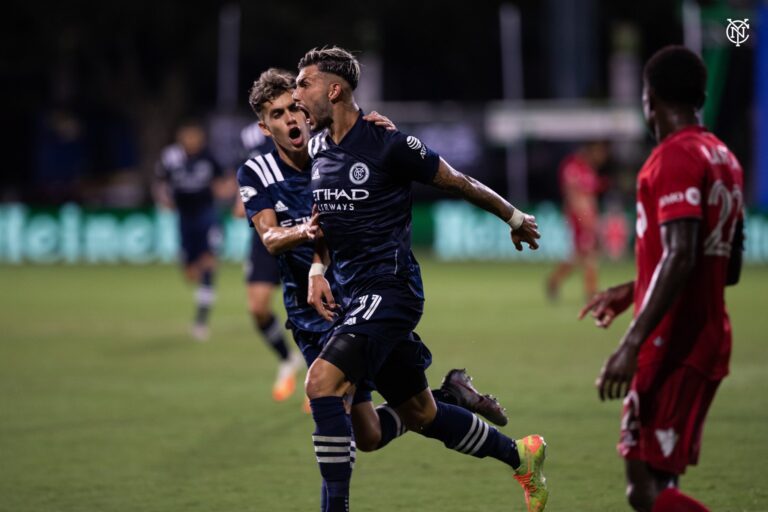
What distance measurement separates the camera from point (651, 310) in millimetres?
4648

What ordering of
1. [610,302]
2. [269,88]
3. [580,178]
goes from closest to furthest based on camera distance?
[610,302] → [269,88] → [580,178]

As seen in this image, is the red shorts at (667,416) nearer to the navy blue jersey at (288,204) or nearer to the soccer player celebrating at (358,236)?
the soccer player celebrating at (358,236)

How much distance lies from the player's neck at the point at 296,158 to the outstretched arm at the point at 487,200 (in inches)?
41.4

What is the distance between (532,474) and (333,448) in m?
1.18

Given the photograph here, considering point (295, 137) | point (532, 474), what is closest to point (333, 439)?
point (532, 474)

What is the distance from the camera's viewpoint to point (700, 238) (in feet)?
15.9

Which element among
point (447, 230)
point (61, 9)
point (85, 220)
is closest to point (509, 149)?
point (447, 230)

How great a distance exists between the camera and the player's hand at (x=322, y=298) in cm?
629

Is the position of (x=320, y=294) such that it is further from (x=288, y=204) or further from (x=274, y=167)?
(x=274, y=167)

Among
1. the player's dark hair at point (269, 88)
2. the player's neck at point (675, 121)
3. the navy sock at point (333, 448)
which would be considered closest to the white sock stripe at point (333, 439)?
the navy sock at point (333, 448)

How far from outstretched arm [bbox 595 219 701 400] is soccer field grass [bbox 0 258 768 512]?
2.45 meters

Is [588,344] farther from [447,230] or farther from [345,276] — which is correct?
[447,230]

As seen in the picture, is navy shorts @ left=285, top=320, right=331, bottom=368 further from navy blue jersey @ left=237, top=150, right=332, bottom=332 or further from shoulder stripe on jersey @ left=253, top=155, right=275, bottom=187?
shoulder stripe on jersey @ left=253, top=155, right=275, bottom=187

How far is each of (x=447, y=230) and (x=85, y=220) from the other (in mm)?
8190
